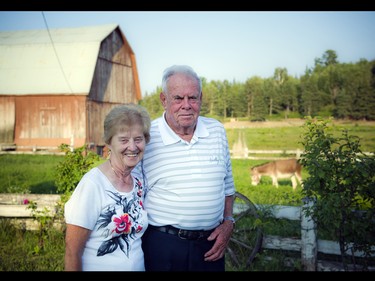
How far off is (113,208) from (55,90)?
17.3 metres

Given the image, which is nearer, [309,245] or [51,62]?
[309,245]

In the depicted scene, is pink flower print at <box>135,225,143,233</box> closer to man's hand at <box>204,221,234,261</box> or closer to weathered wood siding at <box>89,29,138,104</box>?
man's hand at <box>204,221,234,261</box>

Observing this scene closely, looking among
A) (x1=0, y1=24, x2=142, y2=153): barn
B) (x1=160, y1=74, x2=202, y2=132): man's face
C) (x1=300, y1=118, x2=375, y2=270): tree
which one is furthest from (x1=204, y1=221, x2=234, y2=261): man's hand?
(x1=0, y1=24, x2=142, y2=153): barn

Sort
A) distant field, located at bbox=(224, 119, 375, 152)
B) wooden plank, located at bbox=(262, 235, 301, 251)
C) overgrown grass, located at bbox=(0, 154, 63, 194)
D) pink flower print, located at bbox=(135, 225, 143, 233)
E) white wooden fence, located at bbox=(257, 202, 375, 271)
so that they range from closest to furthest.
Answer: pink flower print, located at bbox=(135, 225, 143, 233) < white wooden fence, located at bbox=(257, 202, 375, 271) < wooden plank, located at bbox=(262, 235, 301, 251) < overgrown grass, located at bbox=(0, 154, 63, 194) < distant field, located at bbox=(224, 119, 375, 152)

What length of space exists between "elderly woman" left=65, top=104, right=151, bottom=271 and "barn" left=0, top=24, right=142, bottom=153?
1587 centimetres

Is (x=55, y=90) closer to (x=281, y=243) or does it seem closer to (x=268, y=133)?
(x=268, y=133)

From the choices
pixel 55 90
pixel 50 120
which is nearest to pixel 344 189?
pixel 55 90

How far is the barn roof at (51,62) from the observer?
1767 cm

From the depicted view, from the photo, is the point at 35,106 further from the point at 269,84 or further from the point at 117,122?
the point at 269,84

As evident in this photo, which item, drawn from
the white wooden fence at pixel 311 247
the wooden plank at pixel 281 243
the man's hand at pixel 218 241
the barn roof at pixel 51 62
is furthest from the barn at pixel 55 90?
the man's hand at pixel 218 241

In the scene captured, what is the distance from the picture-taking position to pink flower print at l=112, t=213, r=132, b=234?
200 centimetres

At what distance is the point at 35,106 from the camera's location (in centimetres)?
1808

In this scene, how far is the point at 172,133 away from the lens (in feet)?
8.32
